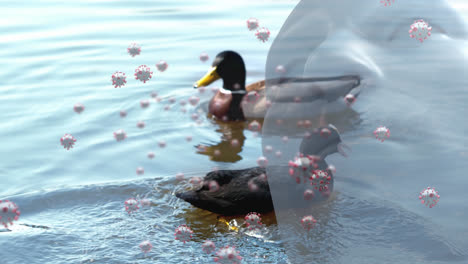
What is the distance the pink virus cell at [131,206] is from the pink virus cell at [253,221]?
71 centimetres

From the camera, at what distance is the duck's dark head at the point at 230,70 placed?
6137mm

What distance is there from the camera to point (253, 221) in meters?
3.63

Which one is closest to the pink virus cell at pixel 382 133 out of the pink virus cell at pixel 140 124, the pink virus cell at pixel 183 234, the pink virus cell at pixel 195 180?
the pink virus cell at pixel 183 234

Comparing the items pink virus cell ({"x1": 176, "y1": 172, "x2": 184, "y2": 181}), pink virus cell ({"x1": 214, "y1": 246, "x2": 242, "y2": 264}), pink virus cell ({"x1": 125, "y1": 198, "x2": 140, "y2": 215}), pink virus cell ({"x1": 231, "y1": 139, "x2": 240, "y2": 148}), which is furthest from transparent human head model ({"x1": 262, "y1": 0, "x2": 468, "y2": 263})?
pink virus cell ({"x1": 231, "y1": 139, "x2": 240, "y2": 148})

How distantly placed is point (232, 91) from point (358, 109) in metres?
3.09

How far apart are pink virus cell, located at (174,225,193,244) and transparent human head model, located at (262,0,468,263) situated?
0.57 meters

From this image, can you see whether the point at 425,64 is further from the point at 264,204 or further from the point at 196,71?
the point at 196,71

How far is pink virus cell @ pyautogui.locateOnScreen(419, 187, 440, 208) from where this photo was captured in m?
2.81

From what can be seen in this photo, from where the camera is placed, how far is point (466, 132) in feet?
9.33

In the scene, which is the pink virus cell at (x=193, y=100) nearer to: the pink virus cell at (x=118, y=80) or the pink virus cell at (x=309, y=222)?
the pink virus cell at (x=118, y=80)

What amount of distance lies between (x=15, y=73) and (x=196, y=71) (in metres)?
2.07

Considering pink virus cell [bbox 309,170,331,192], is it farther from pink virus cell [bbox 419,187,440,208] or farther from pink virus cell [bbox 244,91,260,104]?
pink virus cell [bbox 244,91,260,104]

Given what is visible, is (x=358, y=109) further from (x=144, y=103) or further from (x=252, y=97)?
(x=144, y=103)

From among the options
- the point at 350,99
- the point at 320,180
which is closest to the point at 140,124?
the point at 320,180
